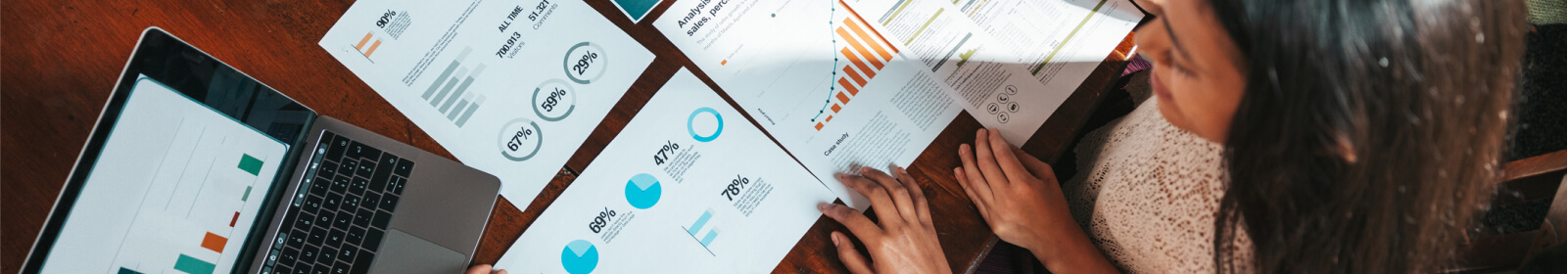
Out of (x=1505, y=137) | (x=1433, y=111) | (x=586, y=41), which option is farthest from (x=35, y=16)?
(x=1505, y=137)

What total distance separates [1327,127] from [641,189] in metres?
0.58

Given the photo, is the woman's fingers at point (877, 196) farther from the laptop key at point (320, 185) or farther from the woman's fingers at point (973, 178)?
the laptop key at point (320, 185)

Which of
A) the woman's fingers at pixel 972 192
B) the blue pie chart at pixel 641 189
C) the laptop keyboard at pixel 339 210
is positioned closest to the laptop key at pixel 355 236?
the laptop keyboard at pixel 339 210

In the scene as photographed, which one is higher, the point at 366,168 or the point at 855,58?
the point at 855,58

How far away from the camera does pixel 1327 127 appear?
1.55 ft

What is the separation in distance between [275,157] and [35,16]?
0.31 m

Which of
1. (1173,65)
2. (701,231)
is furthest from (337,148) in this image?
(1173,65)

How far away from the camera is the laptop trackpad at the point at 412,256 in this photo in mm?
719

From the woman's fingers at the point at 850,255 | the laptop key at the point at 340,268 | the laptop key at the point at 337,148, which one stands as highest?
the woman's fingers at the point at 850,255

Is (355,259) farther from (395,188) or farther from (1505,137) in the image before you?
(1505,137)

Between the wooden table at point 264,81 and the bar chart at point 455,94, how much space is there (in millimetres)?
34

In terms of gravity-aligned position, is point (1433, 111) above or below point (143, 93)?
above

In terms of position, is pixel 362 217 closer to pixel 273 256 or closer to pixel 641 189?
pixel 273 256

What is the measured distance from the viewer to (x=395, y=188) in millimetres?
725
